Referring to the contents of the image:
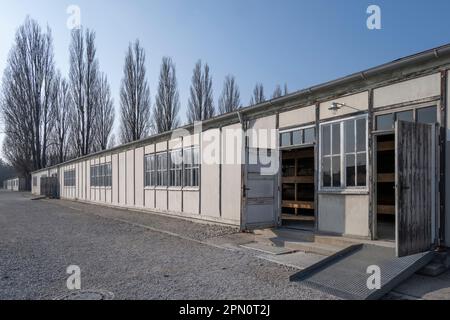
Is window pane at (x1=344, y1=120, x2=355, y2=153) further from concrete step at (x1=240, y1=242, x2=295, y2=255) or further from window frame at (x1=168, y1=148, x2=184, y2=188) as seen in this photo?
window frame at (x1=168, y1=148, x2=184, y2=188)

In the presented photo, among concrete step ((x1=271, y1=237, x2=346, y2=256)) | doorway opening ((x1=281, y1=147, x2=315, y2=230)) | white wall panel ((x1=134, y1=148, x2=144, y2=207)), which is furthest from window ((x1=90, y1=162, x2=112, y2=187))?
concrete step ((x1=271, y1=237, x2=346, y2=256))

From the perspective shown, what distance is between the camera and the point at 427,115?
603cm

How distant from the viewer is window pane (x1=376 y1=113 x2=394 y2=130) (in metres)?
6.52

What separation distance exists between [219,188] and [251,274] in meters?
5.61

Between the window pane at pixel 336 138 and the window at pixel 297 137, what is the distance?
611 millimetres

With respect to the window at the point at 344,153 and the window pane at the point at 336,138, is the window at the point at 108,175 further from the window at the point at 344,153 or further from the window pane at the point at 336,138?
the window pane at the point at 336,138

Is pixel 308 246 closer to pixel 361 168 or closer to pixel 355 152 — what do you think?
pixel 361 168

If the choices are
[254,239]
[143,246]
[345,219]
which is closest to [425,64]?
[345,219]

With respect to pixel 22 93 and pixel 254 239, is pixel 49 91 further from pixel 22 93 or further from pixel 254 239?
pixel 254 239

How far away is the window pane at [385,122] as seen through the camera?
257 inches

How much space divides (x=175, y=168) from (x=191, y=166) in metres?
1.34

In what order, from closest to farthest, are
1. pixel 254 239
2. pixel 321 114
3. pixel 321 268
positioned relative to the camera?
pixel 321 268 < pixel 321 114 < pixel 254 239

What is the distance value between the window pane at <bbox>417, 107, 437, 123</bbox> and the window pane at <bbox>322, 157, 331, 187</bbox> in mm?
2100
